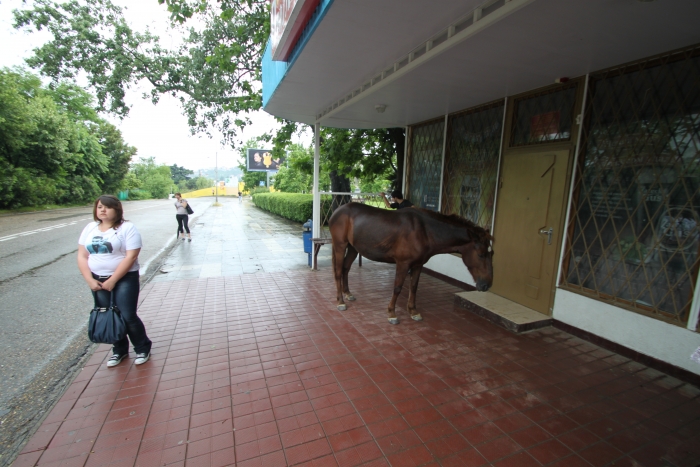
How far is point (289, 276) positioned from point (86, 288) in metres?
3.32

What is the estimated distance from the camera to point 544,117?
397 cm

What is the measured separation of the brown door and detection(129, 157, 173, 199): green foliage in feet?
178

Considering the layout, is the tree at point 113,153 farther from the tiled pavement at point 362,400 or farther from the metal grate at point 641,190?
the metal grate at point 641,190

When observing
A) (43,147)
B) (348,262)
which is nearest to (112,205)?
(348,262)

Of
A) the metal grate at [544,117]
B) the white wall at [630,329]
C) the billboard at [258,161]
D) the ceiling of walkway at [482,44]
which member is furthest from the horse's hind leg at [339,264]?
the billboard at [258,161]

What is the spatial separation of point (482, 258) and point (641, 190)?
1592 millimetres

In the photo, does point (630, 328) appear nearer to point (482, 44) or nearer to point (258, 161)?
point (482, 44)

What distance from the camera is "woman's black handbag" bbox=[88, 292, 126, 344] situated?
8.46 feet

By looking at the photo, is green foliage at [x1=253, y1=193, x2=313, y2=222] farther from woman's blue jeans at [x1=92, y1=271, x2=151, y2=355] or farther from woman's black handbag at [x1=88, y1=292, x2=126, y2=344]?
woman's black handbag at [x1=88, y1=292, x2=126, y2=344]

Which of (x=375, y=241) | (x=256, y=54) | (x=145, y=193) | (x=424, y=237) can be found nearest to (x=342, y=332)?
(x=375, y=241)

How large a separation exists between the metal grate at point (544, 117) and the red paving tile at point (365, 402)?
95.6 inches

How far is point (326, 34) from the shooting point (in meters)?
2.84

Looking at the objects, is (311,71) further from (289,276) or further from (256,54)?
(256,54)

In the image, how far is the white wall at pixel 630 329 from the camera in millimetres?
2691
